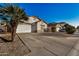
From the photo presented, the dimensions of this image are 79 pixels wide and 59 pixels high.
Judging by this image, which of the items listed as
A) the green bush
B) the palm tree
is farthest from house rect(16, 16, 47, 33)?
the green bush

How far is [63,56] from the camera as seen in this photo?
5879mm

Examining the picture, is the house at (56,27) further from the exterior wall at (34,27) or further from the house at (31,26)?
the exterior wall at (34,27)

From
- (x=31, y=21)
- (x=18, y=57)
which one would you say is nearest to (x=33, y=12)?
(x=31, y=21)

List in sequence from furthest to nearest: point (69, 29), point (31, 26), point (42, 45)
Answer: point (31, 26) → point (69, 29) → point (42, 45)

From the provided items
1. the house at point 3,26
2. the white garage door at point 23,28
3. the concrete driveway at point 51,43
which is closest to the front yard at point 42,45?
the concrete driveway at point 51,43

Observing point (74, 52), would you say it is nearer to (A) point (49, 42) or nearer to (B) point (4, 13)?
(A) point (49, 42)

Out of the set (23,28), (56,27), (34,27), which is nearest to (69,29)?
(56,27)

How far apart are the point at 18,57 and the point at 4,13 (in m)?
1.44

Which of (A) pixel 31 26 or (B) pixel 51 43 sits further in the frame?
(A) pixel 31 26

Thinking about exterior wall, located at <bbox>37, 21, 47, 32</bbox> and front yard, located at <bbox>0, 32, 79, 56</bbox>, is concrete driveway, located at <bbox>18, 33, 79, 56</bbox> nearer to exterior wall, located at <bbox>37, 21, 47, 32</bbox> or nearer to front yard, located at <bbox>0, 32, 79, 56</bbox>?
front yard, located at <bbox>0, 32, 79, 56</bbox>

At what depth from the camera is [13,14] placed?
21.4ft

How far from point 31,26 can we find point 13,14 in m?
0.68

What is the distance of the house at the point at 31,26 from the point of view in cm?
650

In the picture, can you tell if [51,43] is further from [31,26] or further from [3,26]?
[3,26]
